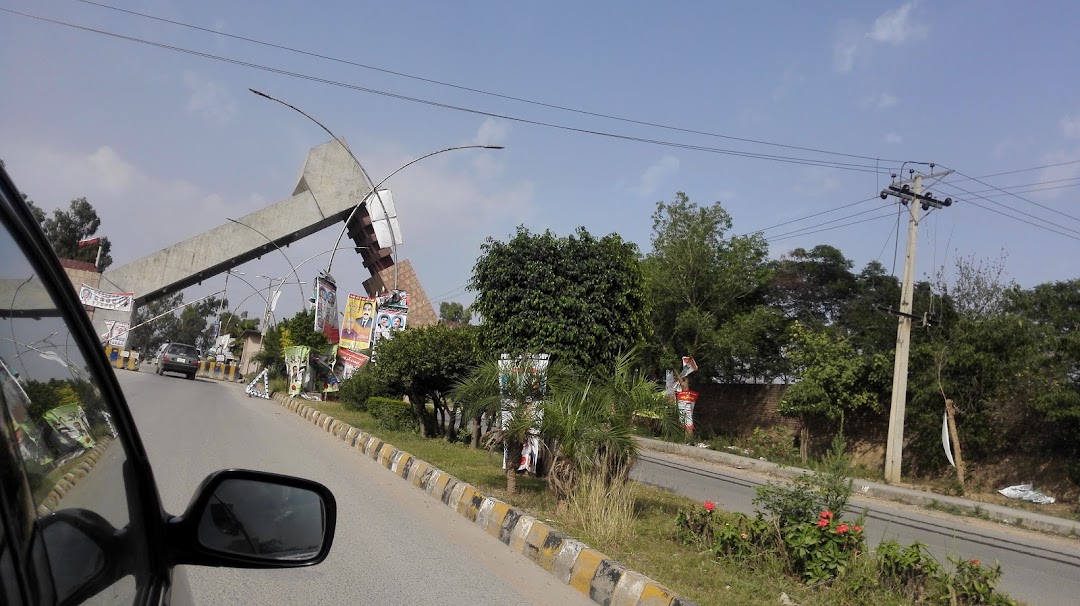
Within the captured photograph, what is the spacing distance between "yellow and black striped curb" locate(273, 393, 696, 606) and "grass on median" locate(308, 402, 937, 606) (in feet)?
0.67

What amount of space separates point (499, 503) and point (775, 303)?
34.3 m

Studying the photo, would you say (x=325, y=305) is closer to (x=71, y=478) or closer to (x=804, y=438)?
(x=804, y=438)

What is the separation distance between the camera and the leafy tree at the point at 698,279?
111ft

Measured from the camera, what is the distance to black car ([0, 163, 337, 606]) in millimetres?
1261

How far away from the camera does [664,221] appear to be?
116 ft

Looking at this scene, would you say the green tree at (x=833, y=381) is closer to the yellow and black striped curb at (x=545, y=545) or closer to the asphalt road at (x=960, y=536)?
the asphalt road at (x=960, y=536)

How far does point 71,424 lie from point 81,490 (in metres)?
0.13

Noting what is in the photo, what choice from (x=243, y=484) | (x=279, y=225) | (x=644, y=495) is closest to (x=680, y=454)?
(x=644, y=495)

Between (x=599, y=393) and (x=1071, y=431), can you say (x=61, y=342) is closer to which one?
(x=599, y=393)

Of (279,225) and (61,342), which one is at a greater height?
(279,225)

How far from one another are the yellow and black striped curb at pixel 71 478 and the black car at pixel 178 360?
135 feet

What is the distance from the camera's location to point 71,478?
151 centimetres

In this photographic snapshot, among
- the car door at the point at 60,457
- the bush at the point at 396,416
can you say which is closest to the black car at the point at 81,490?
the car door at the point at 60,457

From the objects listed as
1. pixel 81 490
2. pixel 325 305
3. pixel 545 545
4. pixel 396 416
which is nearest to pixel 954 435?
pixel 396 416
